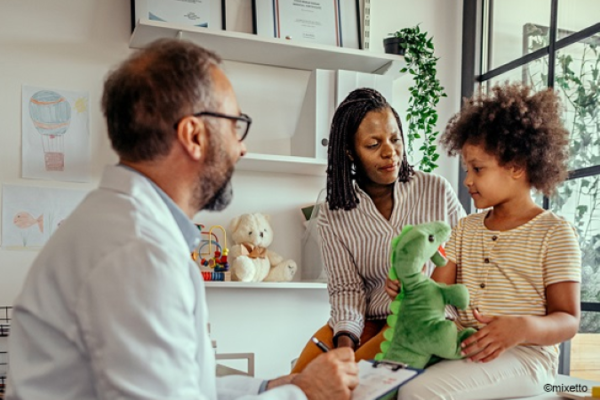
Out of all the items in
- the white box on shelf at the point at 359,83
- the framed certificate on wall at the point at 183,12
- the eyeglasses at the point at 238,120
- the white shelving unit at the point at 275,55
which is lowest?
the eyeglasses at the point at 238,120

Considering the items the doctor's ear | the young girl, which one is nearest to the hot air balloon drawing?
the young girl

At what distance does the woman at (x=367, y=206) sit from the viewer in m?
1.89

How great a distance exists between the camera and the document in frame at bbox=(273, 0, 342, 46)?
2789mm

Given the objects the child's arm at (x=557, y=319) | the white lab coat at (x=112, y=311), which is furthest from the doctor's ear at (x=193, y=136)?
the child's arm at (x=557, y=319)

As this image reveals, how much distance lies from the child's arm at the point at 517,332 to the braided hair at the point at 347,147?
641mm

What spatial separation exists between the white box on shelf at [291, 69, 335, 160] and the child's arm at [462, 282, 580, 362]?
1.34 meters

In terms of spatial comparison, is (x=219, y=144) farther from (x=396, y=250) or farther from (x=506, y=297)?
(x=506, y=297)

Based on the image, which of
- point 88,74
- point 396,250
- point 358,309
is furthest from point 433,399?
point 88,74

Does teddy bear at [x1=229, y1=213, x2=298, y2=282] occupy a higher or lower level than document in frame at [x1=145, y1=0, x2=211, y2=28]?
lower

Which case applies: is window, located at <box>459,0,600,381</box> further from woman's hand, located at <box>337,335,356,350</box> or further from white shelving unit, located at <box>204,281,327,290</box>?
woman's hand, located at <box>337,335,356,350</box>

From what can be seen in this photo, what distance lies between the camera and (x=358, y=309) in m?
1.87

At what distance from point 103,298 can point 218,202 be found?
0.34m

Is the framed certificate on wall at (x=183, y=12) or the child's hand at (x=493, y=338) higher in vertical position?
the framed certificate on wall at (x=183, y=12)

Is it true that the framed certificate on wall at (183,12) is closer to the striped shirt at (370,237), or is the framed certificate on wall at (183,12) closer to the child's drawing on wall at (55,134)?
the child's drawing on wall at (55,134)
